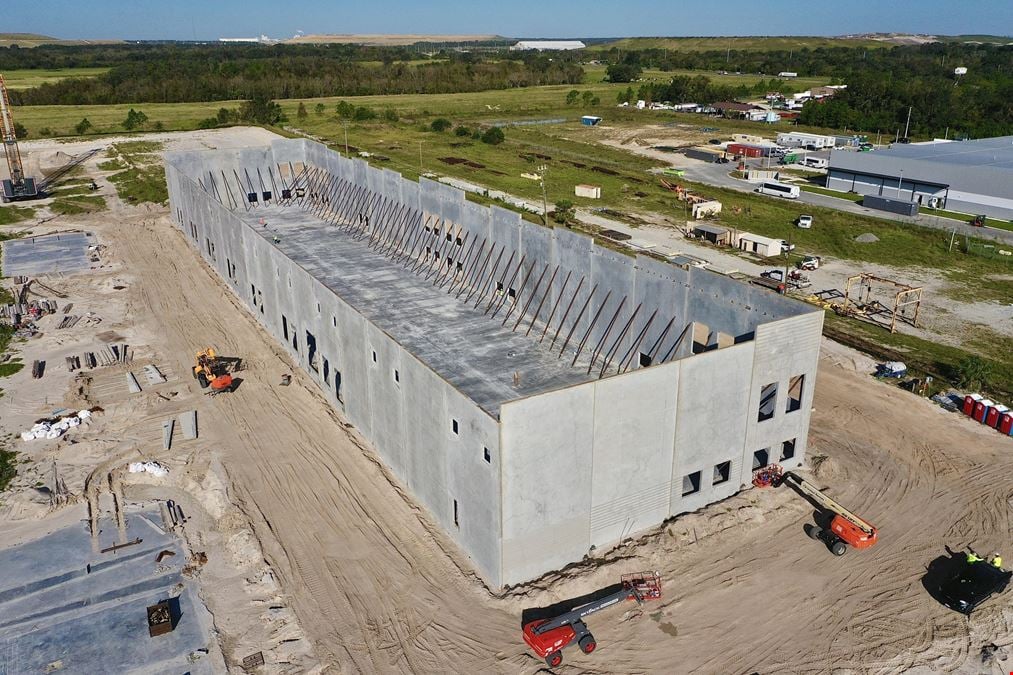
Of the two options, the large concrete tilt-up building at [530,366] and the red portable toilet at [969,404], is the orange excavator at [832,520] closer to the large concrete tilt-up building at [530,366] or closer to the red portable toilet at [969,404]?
the large concrete tilt-up building at [530,366]

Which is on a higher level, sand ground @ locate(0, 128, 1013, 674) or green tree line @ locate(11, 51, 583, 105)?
green tree line @ locate(11, 51, 583, 105)

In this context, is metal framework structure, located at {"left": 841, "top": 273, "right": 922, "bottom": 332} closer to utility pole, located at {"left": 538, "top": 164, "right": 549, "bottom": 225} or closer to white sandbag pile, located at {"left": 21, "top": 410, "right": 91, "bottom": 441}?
utility pole, located at {"left": 538, "top": 164, "right": 549, "bottom": 225}

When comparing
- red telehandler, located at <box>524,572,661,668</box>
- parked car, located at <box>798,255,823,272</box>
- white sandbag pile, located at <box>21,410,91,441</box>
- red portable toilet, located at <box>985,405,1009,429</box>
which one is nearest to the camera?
red telehandler, located at <box>524,572,661,668</box>

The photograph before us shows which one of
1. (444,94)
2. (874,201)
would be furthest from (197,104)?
(874,201)

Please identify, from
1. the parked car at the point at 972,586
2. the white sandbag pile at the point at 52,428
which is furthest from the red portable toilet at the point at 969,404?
the white sandbag pile at the point at 52,428

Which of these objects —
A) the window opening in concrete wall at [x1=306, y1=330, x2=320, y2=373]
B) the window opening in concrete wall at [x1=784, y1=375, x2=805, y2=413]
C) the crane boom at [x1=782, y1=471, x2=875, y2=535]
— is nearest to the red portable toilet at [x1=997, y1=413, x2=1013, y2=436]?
the window opening in concrete wall at [x1=784, y1=375, x2=805, y2=413]

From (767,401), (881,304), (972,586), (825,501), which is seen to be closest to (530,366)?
(767,401)

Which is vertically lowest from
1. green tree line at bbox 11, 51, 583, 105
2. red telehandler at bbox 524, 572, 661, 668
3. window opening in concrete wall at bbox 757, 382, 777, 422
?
red telehandler at bbox 524, 572, 661, 668
